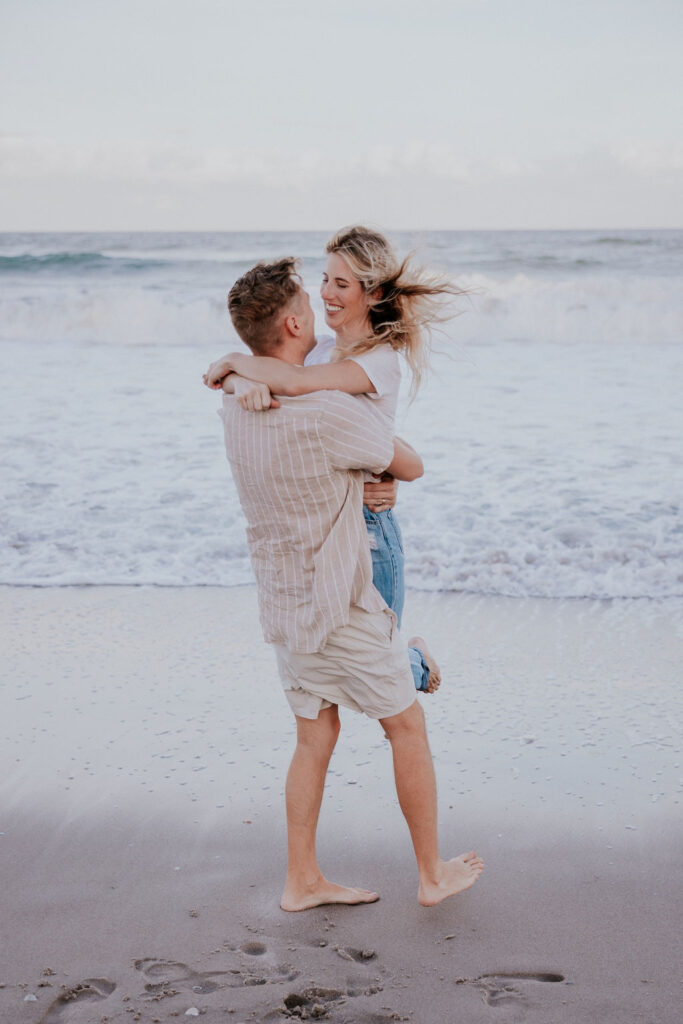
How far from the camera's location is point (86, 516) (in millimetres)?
6160

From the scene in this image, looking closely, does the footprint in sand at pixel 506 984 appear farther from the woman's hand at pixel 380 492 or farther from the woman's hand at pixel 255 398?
the woman's hand at pixel 255 398

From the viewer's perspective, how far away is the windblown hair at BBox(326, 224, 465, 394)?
233cm

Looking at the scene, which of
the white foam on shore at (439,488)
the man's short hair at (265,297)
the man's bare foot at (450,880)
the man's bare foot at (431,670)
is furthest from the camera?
the white foam on shore at (439,488)

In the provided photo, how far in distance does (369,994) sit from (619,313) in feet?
55.9

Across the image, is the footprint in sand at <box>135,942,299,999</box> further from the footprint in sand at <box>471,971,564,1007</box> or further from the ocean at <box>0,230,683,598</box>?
the ocean at <box>0,230,683,598</box>

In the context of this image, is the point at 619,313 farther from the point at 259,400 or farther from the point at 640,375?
the point at 259,400

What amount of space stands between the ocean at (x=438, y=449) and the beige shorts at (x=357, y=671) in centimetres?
67

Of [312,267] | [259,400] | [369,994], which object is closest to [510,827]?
[369,994]

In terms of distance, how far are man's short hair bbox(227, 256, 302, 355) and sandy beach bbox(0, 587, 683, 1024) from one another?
Result: 4.74 feet

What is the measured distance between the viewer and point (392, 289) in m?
2.37

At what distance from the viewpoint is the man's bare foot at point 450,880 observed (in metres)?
2.43

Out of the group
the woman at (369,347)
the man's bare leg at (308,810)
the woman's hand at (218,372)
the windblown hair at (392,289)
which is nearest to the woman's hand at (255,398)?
the woman at (369,347)

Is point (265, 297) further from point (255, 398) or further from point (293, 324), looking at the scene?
point (255, 398)

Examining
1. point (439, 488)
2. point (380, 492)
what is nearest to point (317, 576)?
point (380, 492)
